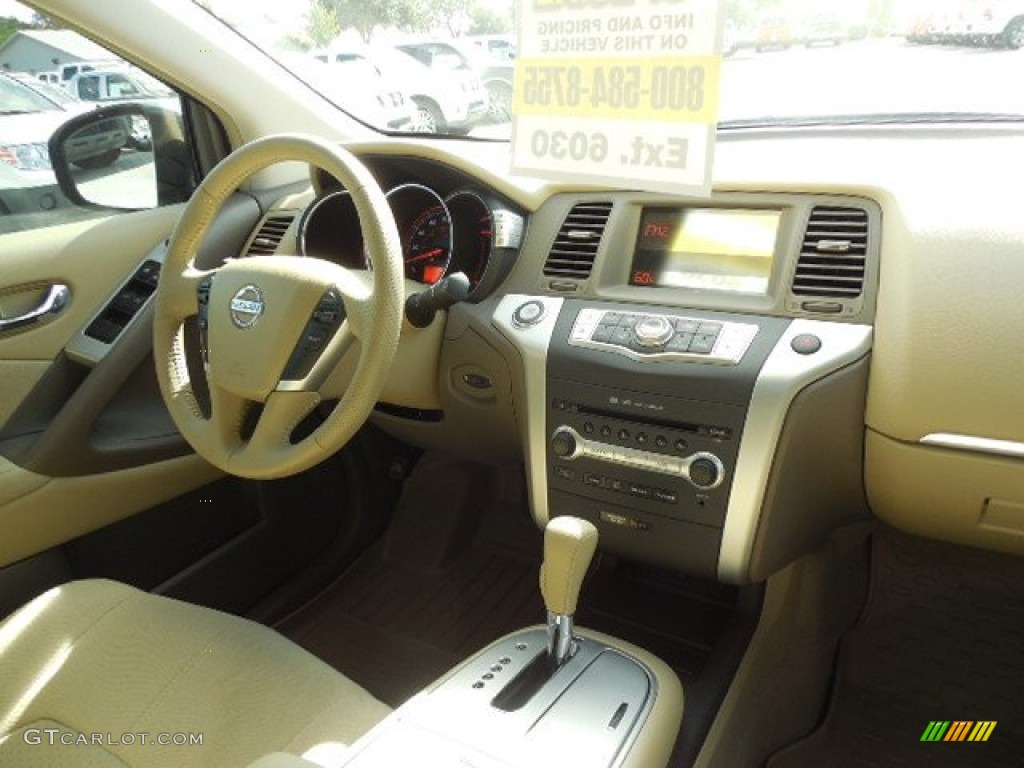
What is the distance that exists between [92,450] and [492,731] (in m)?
0.99

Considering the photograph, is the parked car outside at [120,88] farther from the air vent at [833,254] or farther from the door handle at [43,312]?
the air vent at [833,254]

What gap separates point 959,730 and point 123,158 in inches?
78.4

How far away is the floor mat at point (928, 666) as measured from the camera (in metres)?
1.62

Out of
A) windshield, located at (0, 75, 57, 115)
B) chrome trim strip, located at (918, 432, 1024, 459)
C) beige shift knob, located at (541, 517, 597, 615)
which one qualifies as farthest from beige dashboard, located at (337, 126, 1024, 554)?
windshield, located at (0, 75, 57, 115)

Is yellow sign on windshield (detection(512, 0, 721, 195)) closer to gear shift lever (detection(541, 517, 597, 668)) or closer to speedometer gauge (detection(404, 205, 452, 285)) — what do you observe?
speedometer gauge (detection(404, 205, 452, 285))

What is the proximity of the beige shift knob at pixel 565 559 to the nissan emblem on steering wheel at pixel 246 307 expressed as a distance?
501 mm

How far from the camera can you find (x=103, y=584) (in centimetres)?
134

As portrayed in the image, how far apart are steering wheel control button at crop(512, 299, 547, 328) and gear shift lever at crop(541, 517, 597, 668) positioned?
14.1 inches

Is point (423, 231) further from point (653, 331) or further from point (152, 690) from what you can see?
point (152, 690)

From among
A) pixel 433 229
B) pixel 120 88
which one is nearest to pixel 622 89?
pixel 433 229

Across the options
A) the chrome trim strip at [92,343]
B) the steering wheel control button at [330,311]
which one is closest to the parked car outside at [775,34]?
the steering wheel control button at [330,311]

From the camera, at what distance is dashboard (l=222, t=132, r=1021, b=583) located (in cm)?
121

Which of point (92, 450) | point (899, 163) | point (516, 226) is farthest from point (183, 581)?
point (899, 163)

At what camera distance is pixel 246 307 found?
1.25 m
